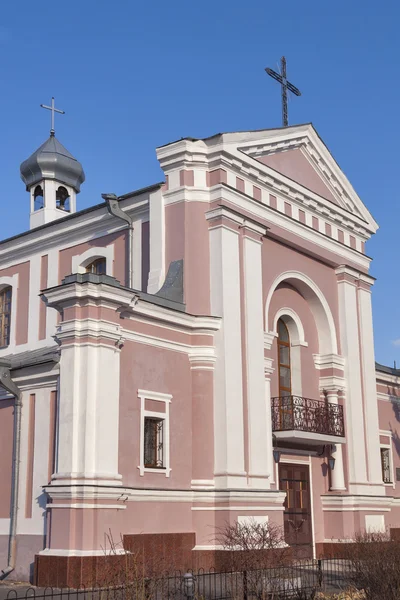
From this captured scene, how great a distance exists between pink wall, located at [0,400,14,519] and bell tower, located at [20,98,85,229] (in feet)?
31.9

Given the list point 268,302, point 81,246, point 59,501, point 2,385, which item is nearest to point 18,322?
point 81,246

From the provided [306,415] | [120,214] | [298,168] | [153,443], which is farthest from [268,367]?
[298,168]

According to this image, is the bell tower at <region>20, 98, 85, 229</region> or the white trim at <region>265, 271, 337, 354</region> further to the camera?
the bell tower at <region>20, 98, 85, 229</region>

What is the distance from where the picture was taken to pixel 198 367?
1538 cm

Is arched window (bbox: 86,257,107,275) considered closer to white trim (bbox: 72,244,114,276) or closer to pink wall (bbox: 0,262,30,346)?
white trim (bbox: 72,244,114,276)

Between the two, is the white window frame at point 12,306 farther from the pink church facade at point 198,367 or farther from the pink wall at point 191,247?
the pink wall at point 191,247

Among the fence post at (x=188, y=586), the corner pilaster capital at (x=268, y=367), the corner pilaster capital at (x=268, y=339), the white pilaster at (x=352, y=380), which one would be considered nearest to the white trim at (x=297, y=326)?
the white pilaster at (x=352, y=380)

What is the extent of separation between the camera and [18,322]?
20.0 meters

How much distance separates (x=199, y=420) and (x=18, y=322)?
682 cm

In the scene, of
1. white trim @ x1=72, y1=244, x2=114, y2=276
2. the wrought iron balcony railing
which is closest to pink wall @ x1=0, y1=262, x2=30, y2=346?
white trim @ x1=72, y1=244, x2=114, y2=276

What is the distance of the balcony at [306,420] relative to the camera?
1689 centimetres

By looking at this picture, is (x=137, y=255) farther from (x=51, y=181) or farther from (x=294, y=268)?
(x=51, y=181)

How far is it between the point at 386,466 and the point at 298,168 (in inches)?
327

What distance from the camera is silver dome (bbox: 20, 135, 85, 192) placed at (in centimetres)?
2441
